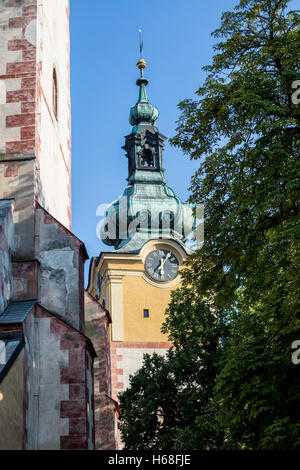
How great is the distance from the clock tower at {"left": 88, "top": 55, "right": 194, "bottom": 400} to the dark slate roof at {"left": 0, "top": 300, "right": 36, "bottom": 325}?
2848 cm

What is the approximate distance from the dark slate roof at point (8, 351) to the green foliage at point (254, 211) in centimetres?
323

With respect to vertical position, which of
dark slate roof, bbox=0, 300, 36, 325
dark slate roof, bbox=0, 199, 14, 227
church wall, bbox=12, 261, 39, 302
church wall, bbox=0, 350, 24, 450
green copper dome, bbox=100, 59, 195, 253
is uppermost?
green copper dome, bbox=100, 59, 195, 253

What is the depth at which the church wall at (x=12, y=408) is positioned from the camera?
9125 millimetres

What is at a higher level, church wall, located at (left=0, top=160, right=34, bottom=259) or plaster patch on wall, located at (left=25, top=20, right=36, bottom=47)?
→ plaster patch on wall, located at (left=25, top=20, right=36, bottom=47)

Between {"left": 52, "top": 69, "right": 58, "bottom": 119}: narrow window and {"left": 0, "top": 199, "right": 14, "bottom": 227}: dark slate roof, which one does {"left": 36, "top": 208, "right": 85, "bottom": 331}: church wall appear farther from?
{"left": 52, "top": 69, "right": 58, "bottom": 119}: narrow window

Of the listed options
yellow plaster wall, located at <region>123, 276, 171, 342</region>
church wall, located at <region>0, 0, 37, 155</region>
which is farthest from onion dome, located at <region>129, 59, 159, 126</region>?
church wall, located at <region>0, 0, 37, 155</region>

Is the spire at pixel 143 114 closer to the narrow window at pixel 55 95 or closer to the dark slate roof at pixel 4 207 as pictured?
the narrow window at pixel 55 95

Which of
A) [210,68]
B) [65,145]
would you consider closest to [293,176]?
[210,68]

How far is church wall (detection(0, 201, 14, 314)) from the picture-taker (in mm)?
11070

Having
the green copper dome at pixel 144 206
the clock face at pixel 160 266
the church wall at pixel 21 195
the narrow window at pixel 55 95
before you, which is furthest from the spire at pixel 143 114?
the church wall at pixel 21 195

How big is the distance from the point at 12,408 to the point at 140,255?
3465 cm

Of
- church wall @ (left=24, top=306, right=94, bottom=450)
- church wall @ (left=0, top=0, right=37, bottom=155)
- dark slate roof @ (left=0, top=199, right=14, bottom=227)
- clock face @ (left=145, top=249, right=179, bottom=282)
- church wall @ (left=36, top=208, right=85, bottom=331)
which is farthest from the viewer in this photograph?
clock face @ (left=145, top=249, right=179, bottom=282)

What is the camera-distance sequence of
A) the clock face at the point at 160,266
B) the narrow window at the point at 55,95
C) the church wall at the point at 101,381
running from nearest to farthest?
the narrow window at the point at 55,95
the church wall at the point at 101,381
the clock face at the point at 160,266
